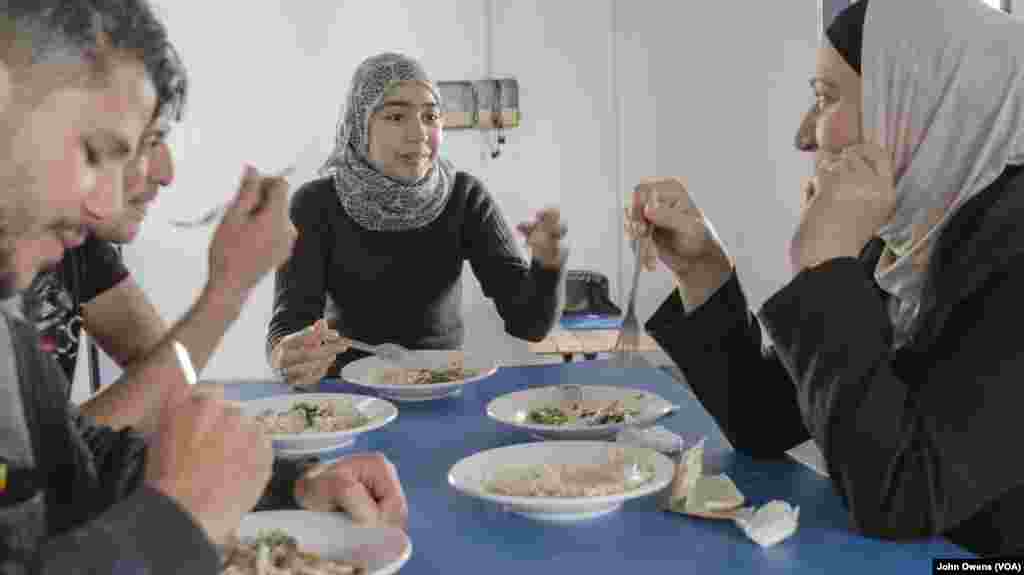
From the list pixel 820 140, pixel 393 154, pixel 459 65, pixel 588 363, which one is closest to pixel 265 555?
pixel 820 140

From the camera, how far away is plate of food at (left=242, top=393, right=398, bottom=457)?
60.3 inches

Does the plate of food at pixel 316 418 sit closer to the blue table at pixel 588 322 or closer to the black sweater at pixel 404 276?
the black sweater at pixel 404 276

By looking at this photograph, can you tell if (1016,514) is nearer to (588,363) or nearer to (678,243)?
(678,243)

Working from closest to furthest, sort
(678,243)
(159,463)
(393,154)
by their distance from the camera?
(159,463) → (678,243) → (393,154)

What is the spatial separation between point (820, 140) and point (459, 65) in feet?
10.7

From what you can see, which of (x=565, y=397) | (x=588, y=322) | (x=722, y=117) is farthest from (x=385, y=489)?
(x=722, y=117)

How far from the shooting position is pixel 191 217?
4574 millimetres

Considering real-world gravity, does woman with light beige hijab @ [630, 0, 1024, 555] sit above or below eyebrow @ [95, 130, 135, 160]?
below

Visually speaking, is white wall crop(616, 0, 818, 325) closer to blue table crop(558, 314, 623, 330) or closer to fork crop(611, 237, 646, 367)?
blue table crop(558, 314, 623, 330)

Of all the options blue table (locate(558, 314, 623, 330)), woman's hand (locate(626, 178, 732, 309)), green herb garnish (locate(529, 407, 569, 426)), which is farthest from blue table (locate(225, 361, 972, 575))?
→ blue table (locate(558, 314, 623, 330))

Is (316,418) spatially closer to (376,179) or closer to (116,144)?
(116,144)

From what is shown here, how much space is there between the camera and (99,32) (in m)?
0.74

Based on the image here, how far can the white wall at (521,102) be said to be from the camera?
4.46 metres

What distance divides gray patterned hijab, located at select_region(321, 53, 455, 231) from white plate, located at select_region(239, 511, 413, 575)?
1683mm
